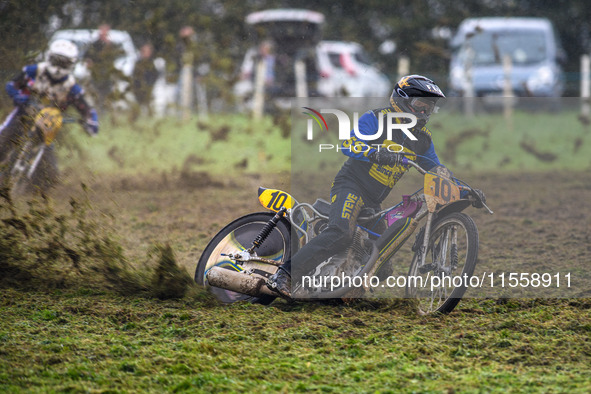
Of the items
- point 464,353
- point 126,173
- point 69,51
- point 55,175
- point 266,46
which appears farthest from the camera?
point 266,46

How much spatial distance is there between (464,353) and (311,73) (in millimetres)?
14774

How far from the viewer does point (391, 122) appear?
5633 mm

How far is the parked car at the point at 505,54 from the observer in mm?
19219

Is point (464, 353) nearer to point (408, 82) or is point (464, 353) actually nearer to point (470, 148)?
point (408, 82)

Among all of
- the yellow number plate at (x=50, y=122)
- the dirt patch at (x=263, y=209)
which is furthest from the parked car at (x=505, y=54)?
the yellow number plate at (x=50, y=122)

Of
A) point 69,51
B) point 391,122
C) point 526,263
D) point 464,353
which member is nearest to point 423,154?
point 391,122

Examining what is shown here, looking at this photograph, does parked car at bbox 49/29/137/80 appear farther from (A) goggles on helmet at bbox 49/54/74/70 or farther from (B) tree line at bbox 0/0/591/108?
(A) goggles on helmet at bbox 49/54/74/70

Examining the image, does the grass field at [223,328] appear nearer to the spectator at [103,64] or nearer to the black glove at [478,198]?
the black glove at [478,198]

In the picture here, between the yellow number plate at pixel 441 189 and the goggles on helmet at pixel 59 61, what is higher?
A: the goggles on helmet at pixel 59 61

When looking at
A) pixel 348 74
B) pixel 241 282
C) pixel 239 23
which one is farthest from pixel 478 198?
pixel 239 23

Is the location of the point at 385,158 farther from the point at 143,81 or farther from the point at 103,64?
the point at 143,81

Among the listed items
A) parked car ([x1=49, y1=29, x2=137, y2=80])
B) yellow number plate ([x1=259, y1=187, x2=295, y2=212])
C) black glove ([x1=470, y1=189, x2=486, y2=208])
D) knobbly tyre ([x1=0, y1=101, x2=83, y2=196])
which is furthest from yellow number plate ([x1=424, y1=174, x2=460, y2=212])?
parked car ([x1=49, y1=29, x2=137, y2=80])

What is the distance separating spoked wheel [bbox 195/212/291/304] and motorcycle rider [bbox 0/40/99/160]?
3.88 m

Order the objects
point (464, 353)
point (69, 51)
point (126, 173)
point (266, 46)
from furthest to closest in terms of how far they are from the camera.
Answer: point (266, 46), point (126, 173), point (69, 51), point (464, 353)
